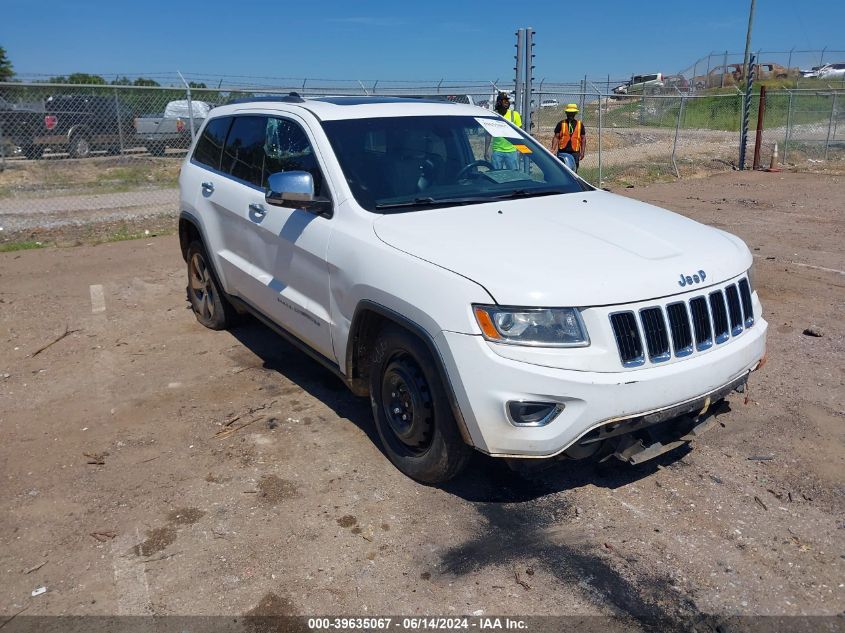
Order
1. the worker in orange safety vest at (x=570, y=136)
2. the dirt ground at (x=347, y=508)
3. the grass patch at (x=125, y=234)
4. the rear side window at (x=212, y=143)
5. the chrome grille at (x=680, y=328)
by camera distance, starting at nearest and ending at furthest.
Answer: the dirt ground at (x=347, y=508), the chrome grille at (x=680, y=328), the rear side window at (x=212, y=143), the grass patch at (x=125, y=234), the worker in orange safety vest at (x=570, y=136)

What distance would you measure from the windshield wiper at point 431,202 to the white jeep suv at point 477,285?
14 mm

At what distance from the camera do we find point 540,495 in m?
3.84

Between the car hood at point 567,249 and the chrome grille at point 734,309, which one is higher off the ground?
the car hood at point 567,249

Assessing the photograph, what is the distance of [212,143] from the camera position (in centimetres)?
592

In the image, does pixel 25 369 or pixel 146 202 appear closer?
pixel 25 369

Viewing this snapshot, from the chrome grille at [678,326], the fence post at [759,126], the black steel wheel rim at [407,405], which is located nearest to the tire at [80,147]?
the black steel wheel rim at [407,405]

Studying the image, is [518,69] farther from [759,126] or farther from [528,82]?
[759,126]

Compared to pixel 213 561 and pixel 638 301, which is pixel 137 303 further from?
pixel 638 301

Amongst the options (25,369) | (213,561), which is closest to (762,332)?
(213,561)

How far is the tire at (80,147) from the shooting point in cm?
1537

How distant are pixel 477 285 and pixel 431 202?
111 cm

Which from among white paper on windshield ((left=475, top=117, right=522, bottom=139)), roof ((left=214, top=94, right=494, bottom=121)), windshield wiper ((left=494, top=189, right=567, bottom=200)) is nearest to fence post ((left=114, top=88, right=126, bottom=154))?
roof ((left=214, top=94, right=494, bottom=121))

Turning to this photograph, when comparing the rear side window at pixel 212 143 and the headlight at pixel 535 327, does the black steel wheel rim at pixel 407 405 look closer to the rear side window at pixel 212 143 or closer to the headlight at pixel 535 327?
the headlight at pixel 535 327

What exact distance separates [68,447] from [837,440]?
449 cm
